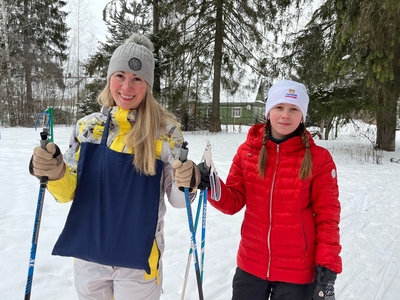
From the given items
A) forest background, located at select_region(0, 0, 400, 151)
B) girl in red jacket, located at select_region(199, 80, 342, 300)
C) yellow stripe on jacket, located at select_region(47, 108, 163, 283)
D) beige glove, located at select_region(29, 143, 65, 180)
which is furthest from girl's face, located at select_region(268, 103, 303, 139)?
forest background, located at select_region(0, 0, 400, 151)

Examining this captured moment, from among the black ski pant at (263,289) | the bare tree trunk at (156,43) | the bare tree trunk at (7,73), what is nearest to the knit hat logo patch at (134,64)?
the black ski pant at (263,289)

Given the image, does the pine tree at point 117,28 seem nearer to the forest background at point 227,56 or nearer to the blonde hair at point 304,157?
the forest background at point 227,56

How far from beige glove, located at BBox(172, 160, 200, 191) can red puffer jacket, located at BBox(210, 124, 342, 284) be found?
0.38 meters

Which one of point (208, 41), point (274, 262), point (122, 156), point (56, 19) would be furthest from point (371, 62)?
point (56, 19)

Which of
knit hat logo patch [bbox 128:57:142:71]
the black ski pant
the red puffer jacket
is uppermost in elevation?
knit hat logo patch [bbox 128:57:142:71]

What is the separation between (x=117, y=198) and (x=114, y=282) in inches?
17.4

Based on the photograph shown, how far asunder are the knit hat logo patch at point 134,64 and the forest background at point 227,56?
5556 mm

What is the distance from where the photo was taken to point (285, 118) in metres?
1.77

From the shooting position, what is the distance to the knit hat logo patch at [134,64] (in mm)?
1637

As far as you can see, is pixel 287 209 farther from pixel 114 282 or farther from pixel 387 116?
pixel 387 116

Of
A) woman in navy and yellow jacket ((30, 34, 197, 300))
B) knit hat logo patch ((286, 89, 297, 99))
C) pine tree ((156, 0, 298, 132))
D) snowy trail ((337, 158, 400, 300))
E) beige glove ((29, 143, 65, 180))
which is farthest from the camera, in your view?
pine tree ((156, 0, 298, 132))

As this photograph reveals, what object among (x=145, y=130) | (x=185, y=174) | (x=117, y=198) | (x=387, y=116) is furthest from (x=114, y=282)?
(x=387, y=116)

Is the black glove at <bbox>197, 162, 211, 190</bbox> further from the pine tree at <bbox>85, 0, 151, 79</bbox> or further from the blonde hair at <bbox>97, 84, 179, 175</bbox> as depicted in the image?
the pine tree at <bbox>85, 0, 151, 79</bbox>

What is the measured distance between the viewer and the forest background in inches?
278
